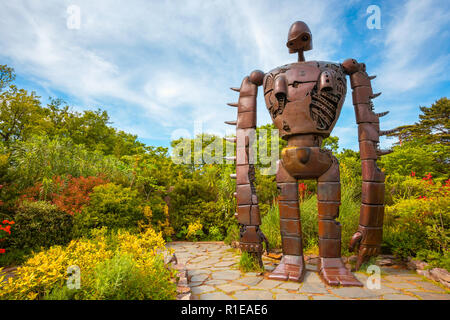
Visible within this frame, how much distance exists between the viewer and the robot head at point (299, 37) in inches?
126

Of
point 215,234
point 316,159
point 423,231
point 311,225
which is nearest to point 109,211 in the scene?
point 215,234

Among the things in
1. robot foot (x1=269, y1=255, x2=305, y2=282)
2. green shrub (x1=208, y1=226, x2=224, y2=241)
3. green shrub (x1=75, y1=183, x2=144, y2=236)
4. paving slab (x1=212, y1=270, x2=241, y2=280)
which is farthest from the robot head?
green shrub (x1=208, y1=226, x2=224, y2=241)

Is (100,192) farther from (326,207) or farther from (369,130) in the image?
(369,130)

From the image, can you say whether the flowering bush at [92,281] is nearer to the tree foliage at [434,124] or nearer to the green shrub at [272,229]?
the green shrub at [272,229]

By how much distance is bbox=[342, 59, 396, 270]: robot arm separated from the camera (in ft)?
10.0

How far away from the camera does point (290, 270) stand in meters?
2.95

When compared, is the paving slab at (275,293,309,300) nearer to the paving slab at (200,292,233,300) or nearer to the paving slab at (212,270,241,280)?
the paving slab at (200,292,233,300)

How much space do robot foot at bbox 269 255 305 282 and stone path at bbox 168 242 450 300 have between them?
0.06 m

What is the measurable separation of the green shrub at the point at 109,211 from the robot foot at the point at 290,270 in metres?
3.64

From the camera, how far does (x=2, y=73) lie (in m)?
15.0

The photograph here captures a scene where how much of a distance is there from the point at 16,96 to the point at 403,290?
2104 cm

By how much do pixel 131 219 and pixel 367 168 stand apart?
15.8ft

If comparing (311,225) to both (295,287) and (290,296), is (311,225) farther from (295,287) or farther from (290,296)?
(290,296)

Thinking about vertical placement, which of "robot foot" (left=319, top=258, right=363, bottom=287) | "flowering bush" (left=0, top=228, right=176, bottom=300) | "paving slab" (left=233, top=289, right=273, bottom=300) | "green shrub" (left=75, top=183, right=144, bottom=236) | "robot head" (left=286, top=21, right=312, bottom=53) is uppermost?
"robot head" (left=286, top=21, right=312, bottom=53)
